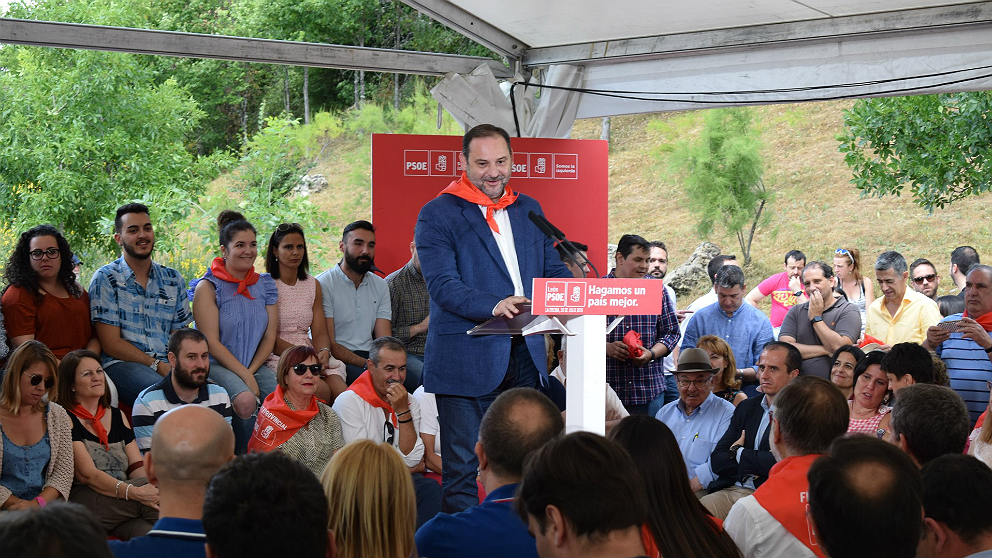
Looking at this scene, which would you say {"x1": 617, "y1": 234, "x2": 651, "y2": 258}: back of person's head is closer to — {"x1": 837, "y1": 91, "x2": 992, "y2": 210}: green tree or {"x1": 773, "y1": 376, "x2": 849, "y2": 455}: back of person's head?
{"x1": 773, "y1": 376, "x2": 849, "y2": 455}: back of person's head

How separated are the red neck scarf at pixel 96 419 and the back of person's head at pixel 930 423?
11.4ft

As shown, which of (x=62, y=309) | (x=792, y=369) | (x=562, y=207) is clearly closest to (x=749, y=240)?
(x=562, y=207)

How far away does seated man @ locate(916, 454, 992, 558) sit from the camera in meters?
2.25

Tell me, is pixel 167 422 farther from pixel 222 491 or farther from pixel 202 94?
pixel 202 94

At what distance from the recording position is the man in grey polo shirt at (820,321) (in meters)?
6.64

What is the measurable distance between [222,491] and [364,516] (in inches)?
27.9

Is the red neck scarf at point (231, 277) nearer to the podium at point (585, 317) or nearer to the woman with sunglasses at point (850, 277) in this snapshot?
the podium at point (585, 317)

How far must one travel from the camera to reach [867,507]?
195 cm

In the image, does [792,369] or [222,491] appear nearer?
[222,491]

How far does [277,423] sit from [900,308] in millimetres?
4194

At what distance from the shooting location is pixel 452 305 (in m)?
3.18

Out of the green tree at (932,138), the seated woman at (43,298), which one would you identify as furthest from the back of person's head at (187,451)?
the green tree at (932,138)

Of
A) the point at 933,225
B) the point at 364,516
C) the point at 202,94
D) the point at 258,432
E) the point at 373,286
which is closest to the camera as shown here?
the point at 364,516

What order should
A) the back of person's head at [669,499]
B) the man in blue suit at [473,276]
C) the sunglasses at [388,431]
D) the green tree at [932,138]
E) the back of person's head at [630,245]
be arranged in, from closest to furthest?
the back of person's head at [669,499] → the man in blue suit at [473,276] → the sunglasses at [388,431] → the back of person's head at [630,245] → the green tree at [932,138]
